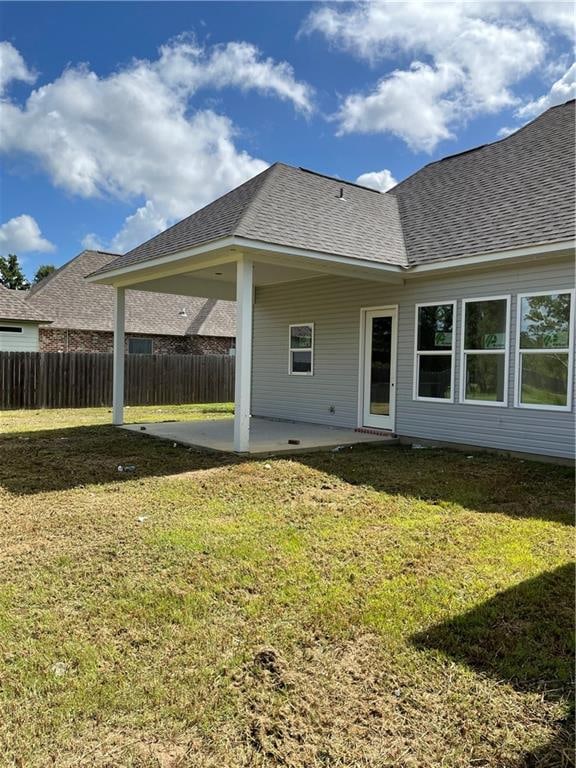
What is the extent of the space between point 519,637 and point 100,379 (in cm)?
1604

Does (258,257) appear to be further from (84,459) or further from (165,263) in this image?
(84,459)

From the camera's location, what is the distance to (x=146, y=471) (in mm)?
7172

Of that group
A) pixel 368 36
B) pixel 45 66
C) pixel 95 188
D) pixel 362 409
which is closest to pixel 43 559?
pixel 362 409

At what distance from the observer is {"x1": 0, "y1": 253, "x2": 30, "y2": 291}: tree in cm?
5156

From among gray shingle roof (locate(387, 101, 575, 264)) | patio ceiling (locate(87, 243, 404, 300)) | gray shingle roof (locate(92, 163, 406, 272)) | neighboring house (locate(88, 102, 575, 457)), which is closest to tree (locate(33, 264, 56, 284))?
patio ceiling (locate(87, 243, 404, 300))

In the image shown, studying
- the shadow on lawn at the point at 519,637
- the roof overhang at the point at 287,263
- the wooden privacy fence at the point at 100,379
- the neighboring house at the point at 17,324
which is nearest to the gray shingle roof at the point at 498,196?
the roof overhang at the point at 287,263

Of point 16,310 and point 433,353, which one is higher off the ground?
point 16,310

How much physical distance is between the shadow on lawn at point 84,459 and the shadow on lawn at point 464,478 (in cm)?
183

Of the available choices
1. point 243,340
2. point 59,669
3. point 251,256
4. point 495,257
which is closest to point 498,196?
point 495,257

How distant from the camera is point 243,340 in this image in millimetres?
7809

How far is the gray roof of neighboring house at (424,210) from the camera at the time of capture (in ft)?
27.2

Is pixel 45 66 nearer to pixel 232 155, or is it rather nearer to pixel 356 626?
pixel 232 155

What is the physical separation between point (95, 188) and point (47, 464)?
101ft

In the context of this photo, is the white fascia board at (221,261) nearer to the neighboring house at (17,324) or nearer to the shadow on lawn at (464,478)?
the shadow on lawn at (464,478)
